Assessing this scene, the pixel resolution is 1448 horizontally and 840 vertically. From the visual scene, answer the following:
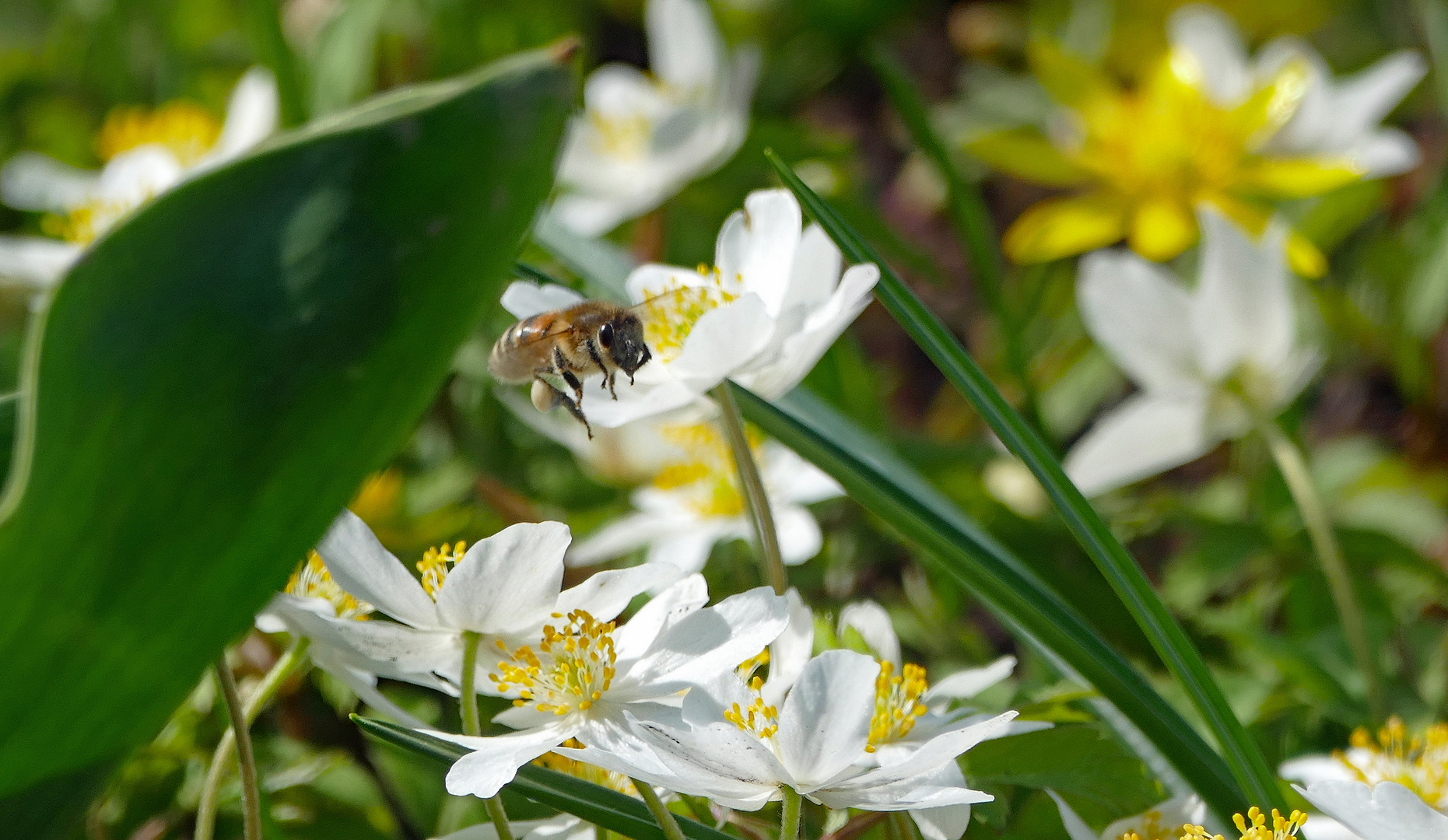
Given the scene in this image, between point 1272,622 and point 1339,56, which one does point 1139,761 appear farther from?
point 1339,56

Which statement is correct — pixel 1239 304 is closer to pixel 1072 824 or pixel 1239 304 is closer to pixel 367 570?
pixel 1072 824

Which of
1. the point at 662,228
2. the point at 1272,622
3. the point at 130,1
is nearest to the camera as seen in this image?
the point at 1272,622

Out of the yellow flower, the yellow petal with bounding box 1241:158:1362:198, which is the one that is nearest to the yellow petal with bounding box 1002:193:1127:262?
the yellow flower

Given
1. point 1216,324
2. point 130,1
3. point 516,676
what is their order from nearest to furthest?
point 516,676 → point 1216,324 → point 130,1

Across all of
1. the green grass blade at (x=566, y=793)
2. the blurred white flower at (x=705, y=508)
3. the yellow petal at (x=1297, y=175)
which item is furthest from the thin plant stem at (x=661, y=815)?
the yellow petal at (x=1297, y=175)

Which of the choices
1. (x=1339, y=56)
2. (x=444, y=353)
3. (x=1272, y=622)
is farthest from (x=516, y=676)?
(x=1339, y=56)

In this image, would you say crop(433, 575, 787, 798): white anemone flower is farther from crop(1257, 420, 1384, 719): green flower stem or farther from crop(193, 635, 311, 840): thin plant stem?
crop(1257, 420, 1384, 719): green flower stem

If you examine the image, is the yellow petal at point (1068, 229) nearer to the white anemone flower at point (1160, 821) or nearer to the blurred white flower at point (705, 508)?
the blurred white flower at point (705, 508)
